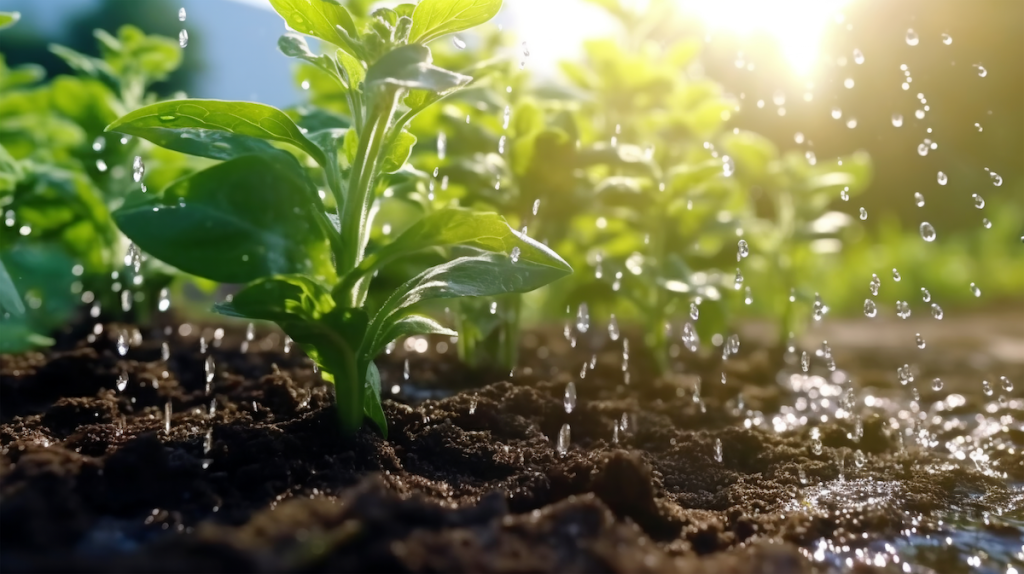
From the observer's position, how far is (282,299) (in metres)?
1.49

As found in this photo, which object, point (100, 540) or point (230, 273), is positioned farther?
point (230, 273)

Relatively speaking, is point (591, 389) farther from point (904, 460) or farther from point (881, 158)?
point (881, 158)

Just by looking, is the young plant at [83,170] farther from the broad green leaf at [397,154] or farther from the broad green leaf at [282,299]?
the broad green leaf at [282,299]

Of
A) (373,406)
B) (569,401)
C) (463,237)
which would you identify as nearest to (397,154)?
(463,237)

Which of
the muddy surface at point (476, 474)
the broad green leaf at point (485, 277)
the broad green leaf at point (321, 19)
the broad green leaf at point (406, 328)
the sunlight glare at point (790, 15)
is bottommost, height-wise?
the muddy surface at point (476, 474)

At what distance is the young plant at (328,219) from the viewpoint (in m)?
1.53

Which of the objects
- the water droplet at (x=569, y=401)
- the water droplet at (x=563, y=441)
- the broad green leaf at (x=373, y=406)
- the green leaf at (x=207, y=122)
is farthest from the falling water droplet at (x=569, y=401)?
the green leaf at (x=207, y=122)

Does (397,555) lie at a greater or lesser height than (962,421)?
lesser

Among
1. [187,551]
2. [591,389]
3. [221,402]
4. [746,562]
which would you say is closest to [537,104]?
[591,389]

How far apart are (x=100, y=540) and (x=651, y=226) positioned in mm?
2289

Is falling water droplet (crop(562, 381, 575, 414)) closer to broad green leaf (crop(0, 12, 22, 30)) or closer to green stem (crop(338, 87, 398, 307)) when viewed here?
green stem (crop(338, 87, 398, 307))

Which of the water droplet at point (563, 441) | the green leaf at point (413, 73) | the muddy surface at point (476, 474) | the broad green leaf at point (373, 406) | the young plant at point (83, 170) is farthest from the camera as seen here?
the young plant at point (83, 170)

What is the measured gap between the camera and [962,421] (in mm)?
2604

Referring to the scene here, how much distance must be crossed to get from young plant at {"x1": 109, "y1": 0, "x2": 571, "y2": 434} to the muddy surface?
239 mm
